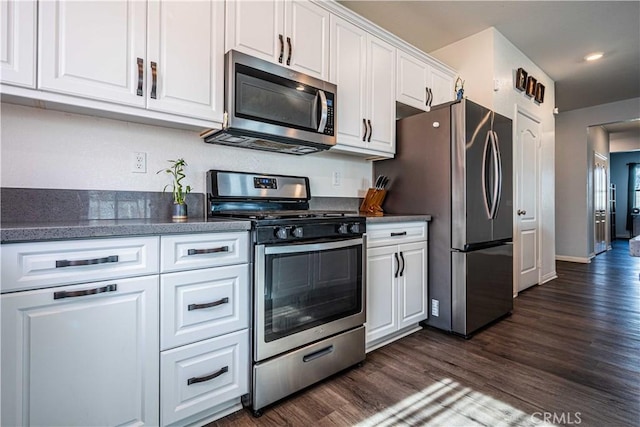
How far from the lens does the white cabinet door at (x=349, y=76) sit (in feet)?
7.43

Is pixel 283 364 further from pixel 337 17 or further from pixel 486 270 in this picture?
pixel 337 17

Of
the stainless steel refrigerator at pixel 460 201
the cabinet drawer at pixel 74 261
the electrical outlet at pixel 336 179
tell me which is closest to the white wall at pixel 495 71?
the stainless steel refrigerator at pixel 460 201

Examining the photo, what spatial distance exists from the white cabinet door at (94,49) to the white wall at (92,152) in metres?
0.31

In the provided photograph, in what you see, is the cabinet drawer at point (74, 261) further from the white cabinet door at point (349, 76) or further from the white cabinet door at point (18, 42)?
the white cabinet door at point (349, 76)

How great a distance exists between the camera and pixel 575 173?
18.8 ft

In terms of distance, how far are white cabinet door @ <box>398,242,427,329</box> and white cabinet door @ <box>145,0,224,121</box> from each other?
1625 millimetres

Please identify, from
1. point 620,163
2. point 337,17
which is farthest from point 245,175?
point 620,163

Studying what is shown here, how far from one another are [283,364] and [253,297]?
0.39m

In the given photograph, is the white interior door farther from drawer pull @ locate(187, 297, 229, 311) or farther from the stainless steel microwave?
drawer pull @ locate(187, 297, 229, 311)

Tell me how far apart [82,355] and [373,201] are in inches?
86.3

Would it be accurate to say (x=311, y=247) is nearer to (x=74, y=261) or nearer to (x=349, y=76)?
(x=74, y=261)

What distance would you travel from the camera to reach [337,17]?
7.39 feet

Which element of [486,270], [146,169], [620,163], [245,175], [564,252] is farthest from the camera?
[620,163]

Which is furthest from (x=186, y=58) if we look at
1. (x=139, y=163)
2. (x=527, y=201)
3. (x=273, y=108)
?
(x=527, y=201)
